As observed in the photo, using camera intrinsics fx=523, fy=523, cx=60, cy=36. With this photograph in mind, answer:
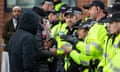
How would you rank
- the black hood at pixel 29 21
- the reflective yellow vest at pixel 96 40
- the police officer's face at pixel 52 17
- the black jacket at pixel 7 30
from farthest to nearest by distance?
1. the black jacket at pixel 7 30
2. the police officer's face at pixel 52 17
3. the reflective yellow vest at pixel 96 40
4. the black hood at pixel 29 21

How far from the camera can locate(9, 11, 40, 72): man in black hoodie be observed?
7168mm

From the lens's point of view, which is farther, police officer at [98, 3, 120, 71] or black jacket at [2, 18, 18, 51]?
black jacket at [2, 18, 18, 51]

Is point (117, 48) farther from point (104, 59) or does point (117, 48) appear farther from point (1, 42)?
point (1, 42)

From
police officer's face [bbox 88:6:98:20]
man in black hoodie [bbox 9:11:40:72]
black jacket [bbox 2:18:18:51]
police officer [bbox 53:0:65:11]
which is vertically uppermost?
police officer's face [bbox 88:6:98:20]

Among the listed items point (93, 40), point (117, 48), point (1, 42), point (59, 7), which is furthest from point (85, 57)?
→ point (1, 42)

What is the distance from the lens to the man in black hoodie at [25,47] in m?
7.17

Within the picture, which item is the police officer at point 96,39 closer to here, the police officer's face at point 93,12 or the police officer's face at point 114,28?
the police officer's face at point 93,12

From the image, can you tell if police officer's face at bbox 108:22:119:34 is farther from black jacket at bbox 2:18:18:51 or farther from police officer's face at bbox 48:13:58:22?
black jacket at bbox 2:18:18:51

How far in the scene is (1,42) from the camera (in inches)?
490

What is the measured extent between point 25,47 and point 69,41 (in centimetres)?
150

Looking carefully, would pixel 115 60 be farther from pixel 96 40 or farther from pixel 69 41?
pixel 69 41

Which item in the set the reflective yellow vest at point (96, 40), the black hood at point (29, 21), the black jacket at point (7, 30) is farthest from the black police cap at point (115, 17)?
the black jacket at point (7, 30)

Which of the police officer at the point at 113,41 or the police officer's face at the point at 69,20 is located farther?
the police officer's face at the point at 69,20

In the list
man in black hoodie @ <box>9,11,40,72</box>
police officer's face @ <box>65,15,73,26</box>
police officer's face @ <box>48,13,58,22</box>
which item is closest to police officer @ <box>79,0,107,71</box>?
man in black hoodie @ <box>9,11,40,72</box>
